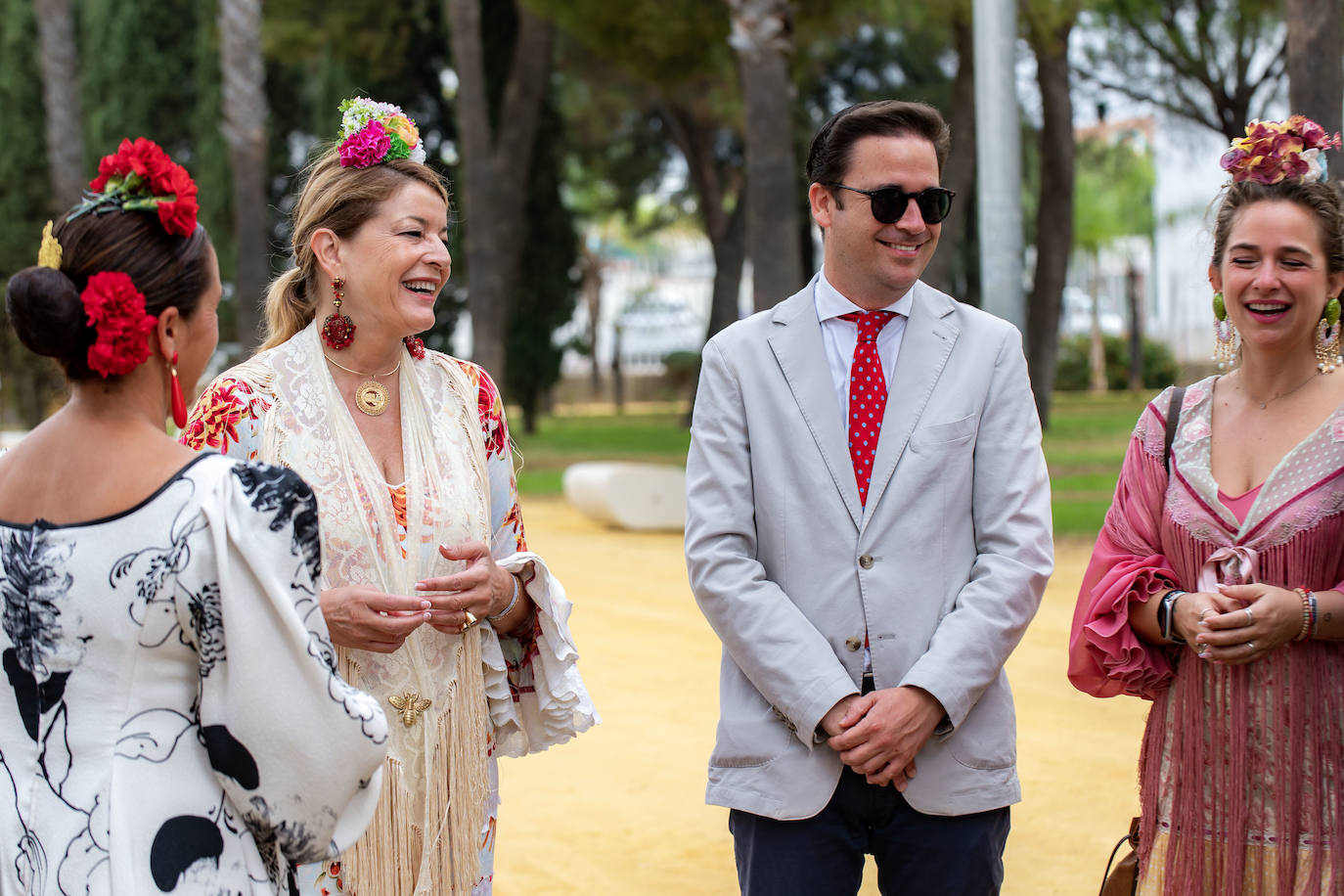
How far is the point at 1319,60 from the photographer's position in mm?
9906

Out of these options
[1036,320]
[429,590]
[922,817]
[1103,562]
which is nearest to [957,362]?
[1103,562]

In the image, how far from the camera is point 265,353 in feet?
11.2

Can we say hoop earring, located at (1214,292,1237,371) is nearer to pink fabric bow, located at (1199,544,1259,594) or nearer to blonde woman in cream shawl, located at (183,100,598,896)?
pink fabric bow, located at (1199,544,1259,594)

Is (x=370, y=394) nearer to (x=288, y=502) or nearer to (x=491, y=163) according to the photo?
(x=288, y=502)

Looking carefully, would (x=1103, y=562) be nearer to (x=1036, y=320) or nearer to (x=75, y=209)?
(x=75, y=209)

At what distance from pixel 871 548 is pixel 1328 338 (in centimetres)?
114

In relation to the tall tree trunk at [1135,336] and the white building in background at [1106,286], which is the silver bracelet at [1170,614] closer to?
the white building in background at [1106,286]

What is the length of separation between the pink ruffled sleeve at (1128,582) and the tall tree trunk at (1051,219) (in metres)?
17.3

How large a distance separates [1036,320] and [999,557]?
18.8 m

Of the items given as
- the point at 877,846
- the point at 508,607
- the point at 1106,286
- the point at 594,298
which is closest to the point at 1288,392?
the point at 877,846

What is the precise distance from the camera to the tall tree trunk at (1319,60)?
9875 millimetres

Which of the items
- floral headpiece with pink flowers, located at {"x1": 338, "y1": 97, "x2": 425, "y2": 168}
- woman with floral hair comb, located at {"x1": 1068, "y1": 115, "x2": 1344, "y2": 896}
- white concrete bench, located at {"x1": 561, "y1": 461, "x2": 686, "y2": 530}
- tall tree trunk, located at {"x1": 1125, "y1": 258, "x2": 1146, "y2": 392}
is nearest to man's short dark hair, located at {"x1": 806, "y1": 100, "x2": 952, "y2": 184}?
woman with floral hair comb, located at {"x1": 1068, "y1": 115, "x2": 1344, "y2": 896}

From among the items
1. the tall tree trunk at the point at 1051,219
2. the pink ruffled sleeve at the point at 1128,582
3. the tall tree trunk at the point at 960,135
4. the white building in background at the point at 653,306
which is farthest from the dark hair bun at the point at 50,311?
the white building in background at the point at 653,306

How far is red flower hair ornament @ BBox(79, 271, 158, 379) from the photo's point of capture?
2256mm
